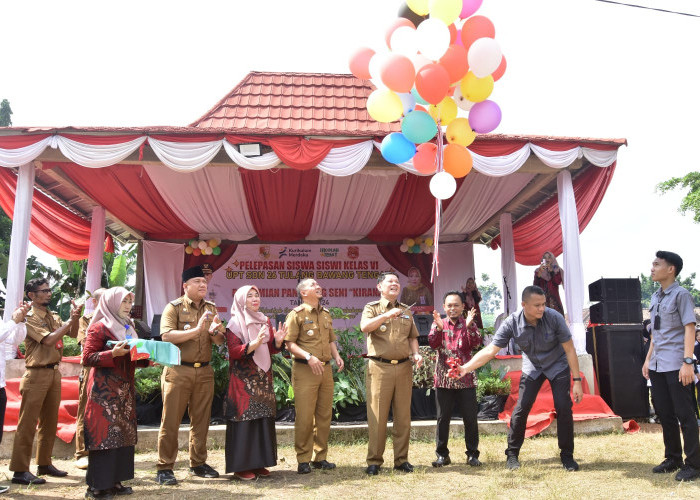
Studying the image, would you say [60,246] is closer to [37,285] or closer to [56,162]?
[56,162]

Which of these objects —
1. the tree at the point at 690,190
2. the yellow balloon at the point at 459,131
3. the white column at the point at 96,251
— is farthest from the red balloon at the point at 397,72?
the tree at the point at 690,190

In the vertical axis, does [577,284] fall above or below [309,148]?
below

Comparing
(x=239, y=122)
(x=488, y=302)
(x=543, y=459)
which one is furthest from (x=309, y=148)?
(x=488, y=302)

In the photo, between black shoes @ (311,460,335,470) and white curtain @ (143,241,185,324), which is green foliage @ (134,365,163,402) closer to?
black shoes @ (311,460,335,470)

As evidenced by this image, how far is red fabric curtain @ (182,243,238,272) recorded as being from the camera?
1016cm

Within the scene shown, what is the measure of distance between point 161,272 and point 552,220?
22.3 ft

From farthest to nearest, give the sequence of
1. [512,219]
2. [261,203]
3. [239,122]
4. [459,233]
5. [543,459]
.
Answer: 1. [459,233]
2. [512,219]
3. [261,203]
4. [239,122]
5. [543,459]

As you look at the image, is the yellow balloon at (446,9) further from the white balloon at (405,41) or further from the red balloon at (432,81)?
the red balloon at (432,81)

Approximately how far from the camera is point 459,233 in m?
10.6

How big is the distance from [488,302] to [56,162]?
10945 cm

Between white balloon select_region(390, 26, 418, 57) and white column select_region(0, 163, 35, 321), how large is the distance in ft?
14.1

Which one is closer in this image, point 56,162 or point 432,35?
point 432,35

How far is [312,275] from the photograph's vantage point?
33.4 ft

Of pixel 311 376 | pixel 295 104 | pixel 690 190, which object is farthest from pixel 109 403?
pixel 690 190
